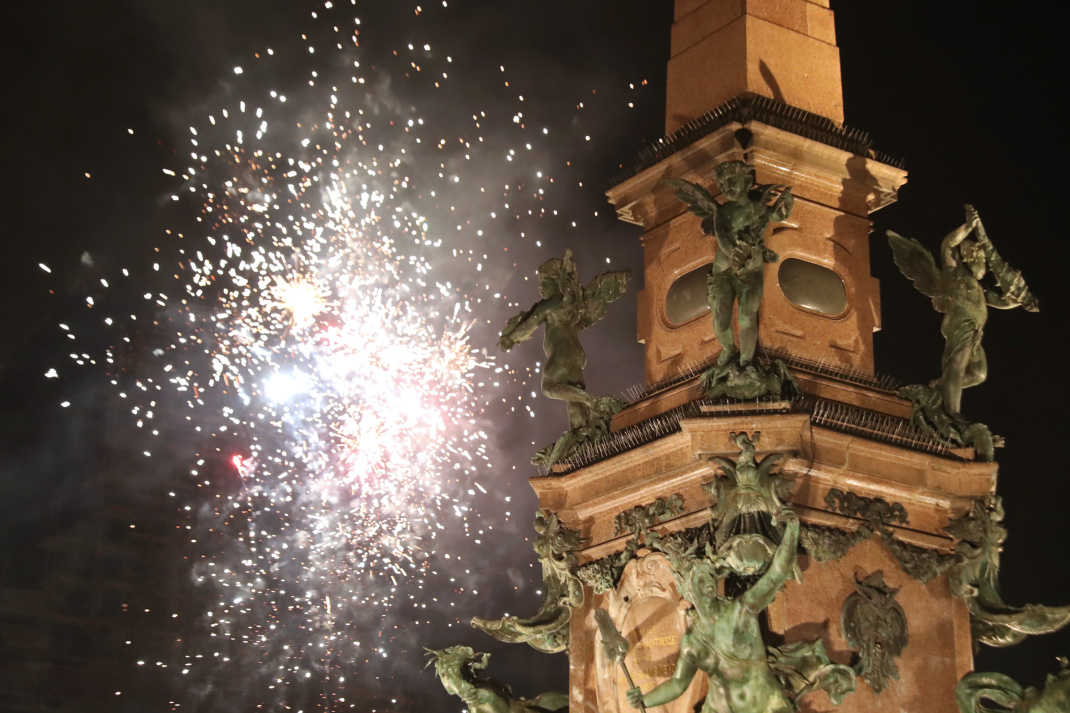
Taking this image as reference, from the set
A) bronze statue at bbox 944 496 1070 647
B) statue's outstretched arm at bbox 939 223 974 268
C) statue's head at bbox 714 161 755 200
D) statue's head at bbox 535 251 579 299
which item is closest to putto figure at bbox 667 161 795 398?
statue's head at bbox 714 161 755 200

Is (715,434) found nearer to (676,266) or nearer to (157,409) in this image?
(676,266)

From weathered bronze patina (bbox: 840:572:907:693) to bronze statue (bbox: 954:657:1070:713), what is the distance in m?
0.74

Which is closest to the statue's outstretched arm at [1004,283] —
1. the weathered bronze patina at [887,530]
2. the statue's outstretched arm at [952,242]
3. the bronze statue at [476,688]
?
the statue's outstretched arm at [952,242]

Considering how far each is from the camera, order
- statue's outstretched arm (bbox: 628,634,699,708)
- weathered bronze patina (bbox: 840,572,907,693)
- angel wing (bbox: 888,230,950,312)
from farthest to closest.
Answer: angel wing (bbox: 888,230,950,312) < weathered bronze patina (bbox: 840,572,907,693) < statue's outstretched arm (bbox: 628,634,699,708)

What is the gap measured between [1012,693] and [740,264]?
490 cm

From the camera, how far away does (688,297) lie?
17.7 m

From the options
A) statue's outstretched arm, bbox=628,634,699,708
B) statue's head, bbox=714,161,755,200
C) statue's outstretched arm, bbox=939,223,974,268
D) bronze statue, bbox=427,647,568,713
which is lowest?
statue's outstretched arm, bbox=628,634,699,708

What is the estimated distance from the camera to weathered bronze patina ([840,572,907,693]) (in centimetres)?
1509

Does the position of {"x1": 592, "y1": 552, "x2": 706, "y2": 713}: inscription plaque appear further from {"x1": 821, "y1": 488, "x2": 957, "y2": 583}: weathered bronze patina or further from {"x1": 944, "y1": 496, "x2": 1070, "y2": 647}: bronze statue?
{"x1": 944, "y1": 496, "x2": 1070, "y2": 647}: bronze statue

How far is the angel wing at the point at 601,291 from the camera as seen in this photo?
18156 millimetres

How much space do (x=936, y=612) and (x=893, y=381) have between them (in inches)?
104

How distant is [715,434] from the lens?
15562mm

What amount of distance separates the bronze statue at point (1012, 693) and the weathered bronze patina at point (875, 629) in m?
0.74

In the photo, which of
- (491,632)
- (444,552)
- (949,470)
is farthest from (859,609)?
(444,552)
